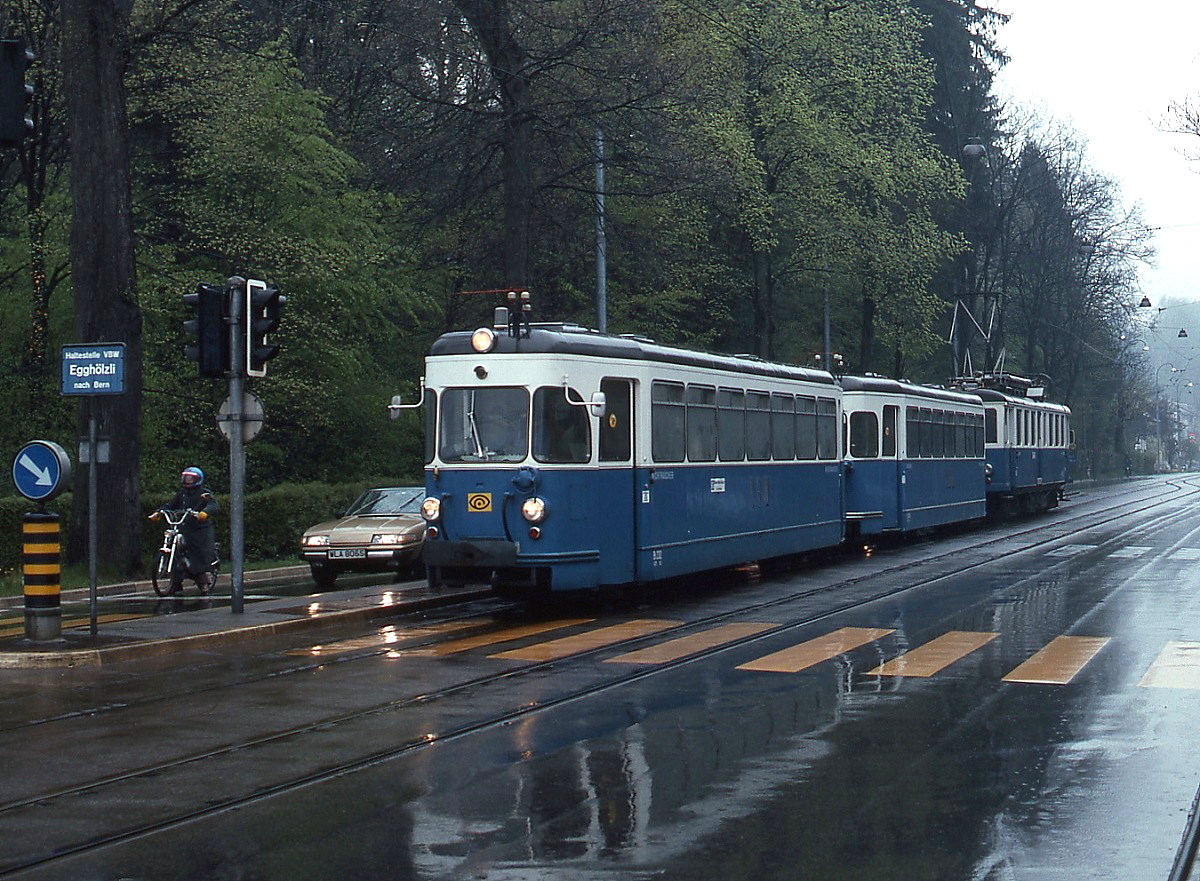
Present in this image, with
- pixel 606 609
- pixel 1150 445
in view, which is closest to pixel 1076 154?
pixel 606 609

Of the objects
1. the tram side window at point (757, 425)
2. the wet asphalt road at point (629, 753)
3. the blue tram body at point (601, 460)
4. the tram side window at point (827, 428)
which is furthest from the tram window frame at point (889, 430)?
the wet asphalt road at point (629, 753)

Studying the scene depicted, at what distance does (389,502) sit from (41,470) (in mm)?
11069

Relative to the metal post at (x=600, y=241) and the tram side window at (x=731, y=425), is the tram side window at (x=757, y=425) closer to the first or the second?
the tram side window at (x=731, y=425)

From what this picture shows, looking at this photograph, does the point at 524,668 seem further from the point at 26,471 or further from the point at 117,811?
the point at 117,811

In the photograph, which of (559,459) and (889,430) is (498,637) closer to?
(559,459)

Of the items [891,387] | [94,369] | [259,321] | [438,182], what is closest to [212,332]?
[259,321]

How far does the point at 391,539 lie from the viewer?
23.9 m

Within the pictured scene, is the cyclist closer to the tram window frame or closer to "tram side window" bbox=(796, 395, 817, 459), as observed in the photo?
"tram side window" bbox=(796, 395, 817, 459)

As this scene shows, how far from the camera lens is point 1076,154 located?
7200cm

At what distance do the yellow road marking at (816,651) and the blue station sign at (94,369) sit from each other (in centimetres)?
654

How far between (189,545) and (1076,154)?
58.7 m

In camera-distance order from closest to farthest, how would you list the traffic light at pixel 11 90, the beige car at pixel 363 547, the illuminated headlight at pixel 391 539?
the traffic light at pixel 11 90 → the beige car at pixel 363 547 → the illuminated headlight at pixel 391 539

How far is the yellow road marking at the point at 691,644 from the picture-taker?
14.4 meters

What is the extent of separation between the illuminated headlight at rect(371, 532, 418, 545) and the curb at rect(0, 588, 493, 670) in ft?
11.7
